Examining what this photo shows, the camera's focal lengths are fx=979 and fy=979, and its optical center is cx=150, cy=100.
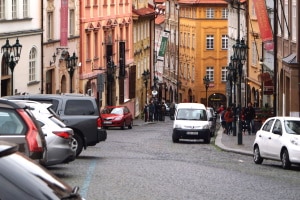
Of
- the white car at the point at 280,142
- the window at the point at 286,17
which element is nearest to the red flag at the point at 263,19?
the window at the point at 286,17

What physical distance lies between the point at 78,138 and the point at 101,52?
46042mm

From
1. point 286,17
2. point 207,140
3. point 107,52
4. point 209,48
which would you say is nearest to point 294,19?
point 286,17

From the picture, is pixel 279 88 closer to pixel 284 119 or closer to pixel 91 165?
pixel 284 119

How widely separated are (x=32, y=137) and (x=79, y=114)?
1126 cm

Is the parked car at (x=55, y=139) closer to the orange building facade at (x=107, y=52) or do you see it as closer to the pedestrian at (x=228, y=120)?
the pedestrian at (x=228, y=120)

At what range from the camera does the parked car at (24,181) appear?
20.4 feet

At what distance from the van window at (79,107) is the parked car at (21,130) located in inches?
418

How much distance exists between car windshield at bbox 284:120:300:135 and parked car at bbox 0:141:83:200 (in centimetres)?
1950

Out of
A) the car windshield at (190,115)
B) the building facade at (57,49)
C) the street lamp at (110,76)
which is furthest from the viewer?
the street lamp at (110,76)

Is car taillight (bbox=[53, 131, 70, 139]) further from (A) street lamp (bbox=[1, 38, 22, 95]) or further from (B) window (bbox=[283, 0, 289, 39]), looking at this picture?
(B) window (bbox=[283, 0, 289, 39])

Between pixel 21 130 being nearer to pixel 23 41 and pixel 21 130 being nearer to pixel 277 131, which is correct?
pixel 277 131

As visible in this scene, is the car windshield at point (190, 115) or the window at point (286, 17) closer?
the car windshield at point (190, 115)

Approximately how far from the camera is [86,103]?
26016mm

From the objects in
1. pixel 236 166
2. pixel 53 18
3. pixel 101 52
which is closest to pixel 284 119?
pixel 236 166
